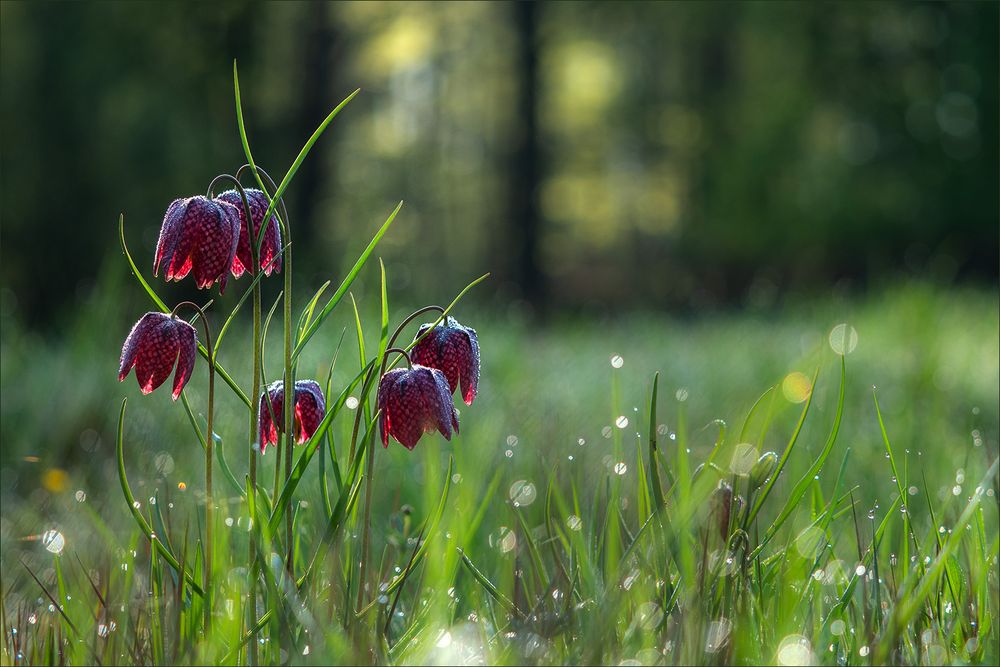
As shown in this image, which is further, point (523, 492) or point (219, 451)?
point (523, 492)

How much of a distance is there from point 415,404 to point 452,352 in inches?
3.5

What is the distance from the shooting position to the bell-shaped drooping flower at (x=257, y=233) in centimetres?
120

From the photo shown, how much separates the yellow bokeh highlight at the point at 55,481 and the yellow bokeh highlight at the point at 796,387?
189 cm

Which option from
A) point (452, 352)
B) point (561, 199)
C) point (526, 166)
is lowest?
point (561, 199)

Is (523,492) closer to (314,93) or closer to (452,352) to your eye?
(452,352)

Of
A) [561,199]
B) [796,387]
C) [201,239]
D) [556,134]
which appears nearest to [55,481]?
[201,239]

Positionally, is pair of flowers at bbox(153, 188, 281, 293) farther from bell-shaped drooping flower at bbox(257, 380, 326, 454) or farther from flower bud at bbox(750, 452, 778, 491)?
flower bud at bbox(750, 452, 778, 491)

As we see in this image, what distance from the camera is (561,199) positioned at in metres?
17.7

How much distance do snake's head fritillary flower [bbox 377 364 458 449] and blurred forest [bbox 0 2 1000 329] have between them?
2099mm

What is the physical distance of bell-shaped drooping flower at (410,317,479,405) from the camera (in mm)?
1221

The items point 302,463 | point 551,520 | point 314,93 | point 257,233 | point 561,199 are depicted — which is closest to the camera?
point 302,463

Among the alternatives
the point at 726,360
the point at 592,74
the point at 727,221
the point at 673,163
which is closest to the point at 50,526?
the point at 726,360

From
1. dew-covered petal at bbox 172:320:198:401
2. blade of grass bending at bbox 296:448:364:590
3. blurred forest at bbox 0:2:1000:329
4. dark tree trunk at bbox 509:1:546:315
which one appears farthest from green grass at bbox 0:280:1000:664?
dark tree trunk at bbox 509:1:546:315

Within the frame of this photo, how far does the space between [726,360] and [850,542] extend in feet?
8.26
